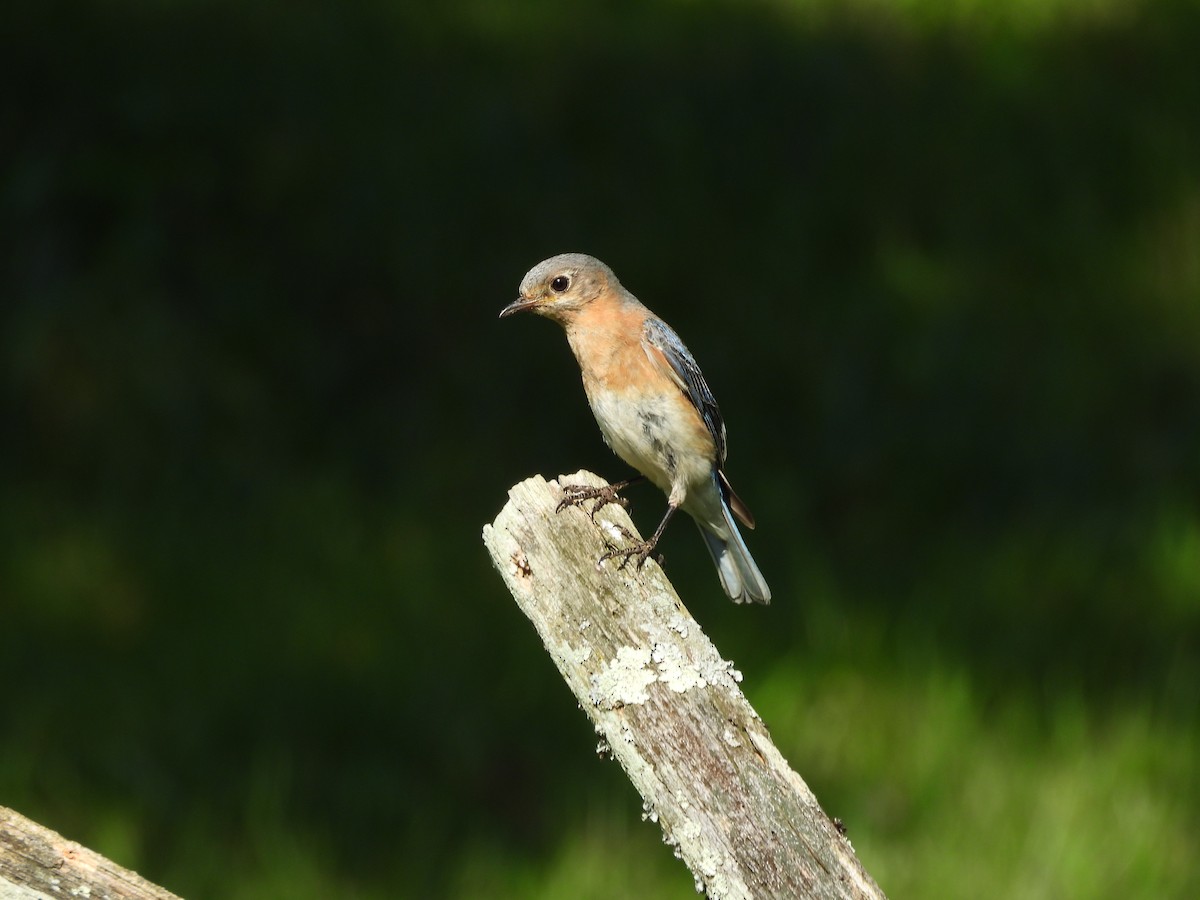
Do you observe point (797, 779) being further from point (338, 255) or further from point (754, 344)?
point (338, 255)

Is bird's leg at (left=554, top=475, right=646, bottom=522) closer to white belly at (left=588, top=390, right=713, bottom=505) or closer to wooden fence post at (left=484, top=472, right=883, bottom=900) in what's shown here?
wooden fence post at (left=484, top=472, right=883, bottom=900)

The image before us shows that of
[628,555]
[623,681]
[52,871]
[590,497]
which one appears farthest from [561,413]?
[52,871]

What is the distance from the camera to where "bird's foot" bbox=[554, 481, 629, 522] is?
11.1 ft

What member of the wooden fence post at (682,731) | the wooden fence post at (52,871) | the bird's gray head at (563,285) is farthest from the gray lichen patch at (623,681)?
the bird's gray head at (563,285)

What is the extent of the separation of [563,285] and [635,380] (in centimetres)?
37

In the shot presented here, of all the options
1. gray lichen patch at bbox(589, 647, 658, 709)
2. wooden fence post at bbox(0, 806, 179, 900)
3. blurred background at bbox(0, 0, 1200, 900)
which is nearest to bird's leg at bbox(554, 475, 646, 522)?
gray lichen patch at bbox(589, 647, 658, 709)

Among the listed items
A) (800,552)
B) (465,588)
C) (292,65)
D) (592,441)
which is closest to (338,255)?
(292,65)

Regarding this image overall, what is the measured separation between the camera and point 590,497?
3633 mm

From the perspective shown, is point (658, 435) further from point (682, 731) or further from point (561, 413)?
point (561, 413)

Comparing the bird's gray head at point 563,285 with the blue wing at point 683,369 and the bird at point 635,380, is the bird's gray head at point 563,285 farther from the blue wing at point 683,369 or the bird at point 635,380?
the blue wing at point 683,369

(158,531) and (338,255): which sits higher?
(338,255)

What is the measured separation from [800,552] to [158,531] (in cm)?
320

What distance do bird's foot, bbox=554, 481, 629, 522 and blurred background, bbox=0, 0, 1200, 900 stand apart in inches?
107

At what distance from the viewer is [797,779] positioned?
2816 millimetres
